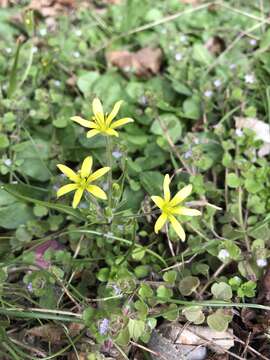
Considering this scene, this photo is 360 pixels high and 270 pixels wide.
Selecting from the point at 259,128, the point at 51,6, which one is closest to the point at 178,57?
the point at 259,128

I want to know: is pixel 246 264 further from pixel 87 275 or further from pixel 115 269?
pixel 87 275

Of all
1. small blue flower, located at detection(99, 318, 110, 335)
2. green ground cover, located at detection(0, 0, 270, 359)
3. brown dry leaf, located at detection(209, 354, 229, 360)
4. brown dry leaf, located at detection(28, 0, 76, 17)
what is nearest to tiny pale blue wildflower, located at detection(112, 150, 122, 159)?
green ground cover, located at detection(0, 0, 270, 359)

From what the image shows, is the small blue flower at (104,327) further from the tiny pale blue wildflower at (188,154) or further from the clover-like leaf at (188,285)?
the tiny pale blue wildflower at (188,154)

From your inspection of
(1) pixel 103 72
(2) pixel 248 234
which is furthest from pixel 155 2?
(2) pixel 248 234

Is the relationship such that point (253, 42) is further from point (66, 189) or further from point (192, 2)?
point (66, 189)

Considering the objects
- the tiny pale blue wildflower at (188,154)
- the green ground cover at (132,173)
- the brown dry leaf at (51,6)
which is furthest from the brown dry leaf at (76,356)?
the brown dry leaf at (51,6)

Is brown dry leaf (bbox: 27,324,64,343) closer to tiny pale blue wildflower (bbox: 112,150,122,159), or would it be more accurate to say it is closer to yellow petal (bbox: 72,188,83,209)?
yellow petal (bbox: 72,188,83,209)
